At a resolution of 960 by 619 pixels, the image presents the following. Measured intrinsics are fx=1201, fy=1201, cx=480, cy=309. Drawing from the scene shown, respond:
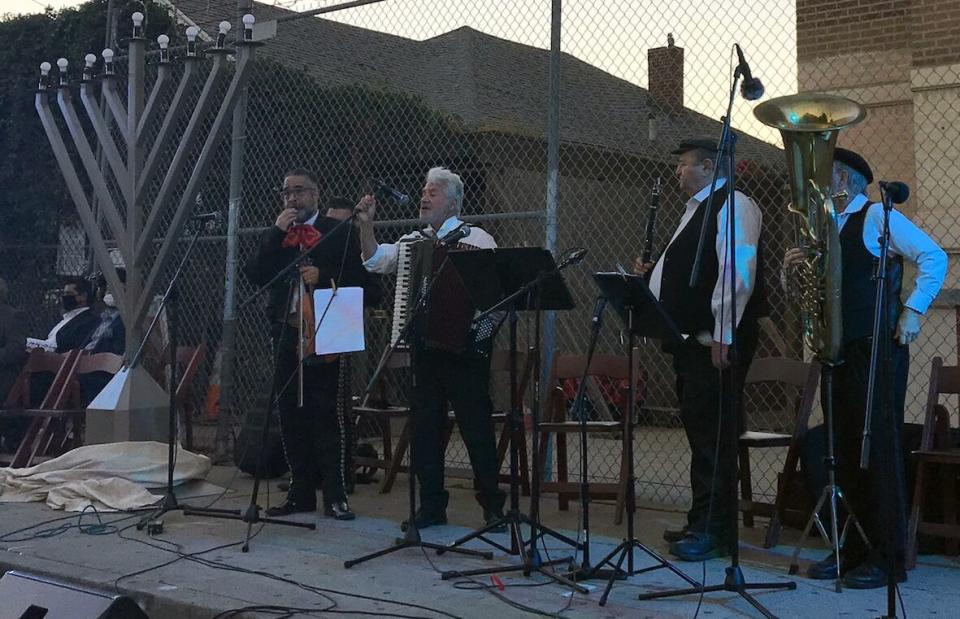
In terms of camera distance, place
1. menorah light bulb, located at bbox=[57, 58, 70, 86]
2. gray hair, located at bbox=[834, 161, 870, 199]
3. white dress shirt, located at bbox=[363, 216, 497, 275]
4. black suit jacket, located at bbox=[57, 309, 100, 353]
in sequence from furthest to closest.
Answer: black suit jacket, located at bbox=[57, 309, 100, 353]
menorah light bulb, located at bbox=[57, 58, 70, 86]
white dress shirt, located at bbox=[363, 216, 497, 275]
gray hair, located at bbox=[834, 161, 870, 199]

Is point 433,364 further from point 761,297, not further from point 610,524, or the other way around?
point 761,297

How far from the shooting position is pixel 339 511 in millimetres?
7055

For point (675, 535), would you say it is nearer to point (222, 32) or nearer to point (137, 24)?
point (222, 32)

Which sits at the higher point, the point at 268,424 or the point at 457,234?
the point at 457,234

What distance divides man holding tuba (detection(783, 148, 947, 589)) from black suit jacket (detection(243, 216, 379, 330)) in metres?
2.72

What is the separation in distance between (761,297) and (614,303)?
2.99 feet

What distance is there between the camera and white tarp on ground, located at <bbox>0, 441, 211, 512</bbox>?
785 cm

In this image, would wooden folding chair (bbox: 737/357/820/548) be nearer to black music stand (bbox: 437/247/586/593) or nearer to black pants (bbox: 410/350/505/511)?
black music stand (bbox: 437/247/586/593)

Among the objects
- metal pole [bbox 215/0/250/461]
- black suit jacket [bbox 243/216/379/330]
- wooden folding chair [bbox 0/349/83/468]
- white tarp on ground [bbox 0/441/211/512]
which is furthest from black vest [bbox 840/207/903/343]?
wooden folding chair [bbox 0/349/83/468]

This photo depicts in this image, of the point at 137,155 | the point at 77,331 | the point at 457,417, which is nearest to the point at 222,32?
the point at 137,155

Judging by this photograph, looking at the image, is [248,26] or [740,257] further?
[248,26]

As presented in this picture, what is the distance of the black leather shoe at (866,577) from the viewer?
5.17 m

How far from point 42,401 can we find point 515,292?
5664mm

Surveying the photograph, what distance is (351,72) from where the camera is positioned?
1488 cm
